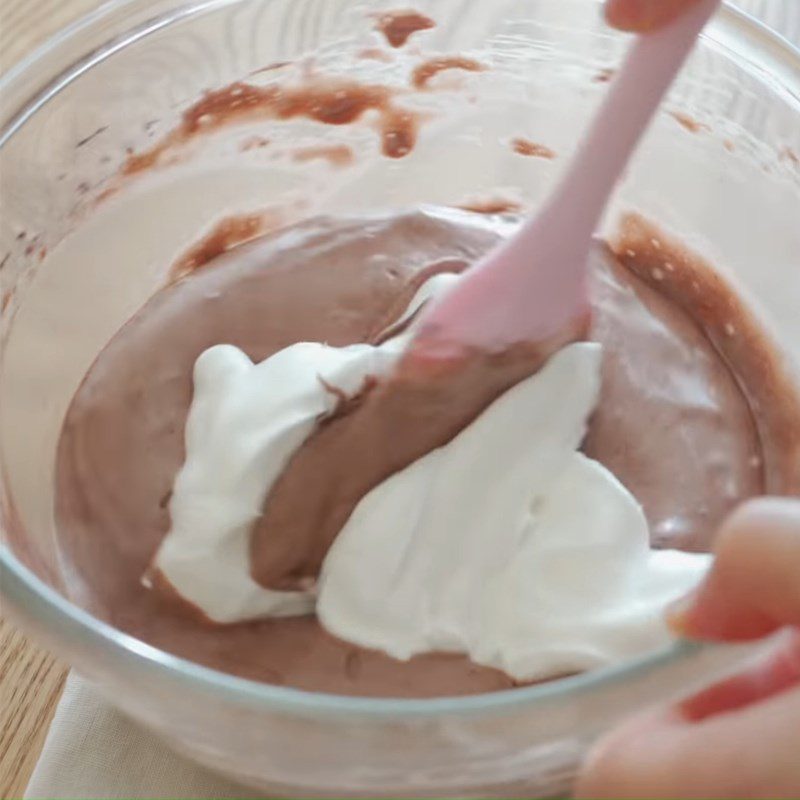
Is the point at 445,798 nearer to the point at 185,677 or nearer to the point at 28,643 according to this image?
the point at 185,677

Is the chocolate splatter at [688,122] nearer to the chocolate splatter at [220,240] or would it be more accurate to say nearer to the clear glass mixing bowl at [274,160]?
the clear glass mixing bowl at [274,160]

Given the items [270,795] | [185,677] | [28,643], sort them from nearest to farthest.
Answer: [185,677]
[270,795]
[28,643]

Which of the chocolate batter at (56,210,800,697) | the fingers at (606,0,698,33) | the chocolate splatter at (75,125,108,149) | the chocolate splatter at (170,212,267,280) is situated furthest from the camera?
the chocolate splatter at (170,212,267,280)

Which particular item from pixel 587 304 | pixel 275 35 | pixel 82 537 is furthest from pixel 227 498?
pixel 275 35

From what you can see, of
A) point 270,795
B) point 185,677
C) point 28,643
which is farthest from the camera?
point 28,643

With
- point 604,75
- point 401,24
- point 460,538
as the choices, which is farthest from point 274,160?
point 460,538

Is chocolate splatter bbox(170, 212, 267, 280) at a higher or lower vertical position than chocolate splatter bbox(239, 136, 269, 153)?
lower

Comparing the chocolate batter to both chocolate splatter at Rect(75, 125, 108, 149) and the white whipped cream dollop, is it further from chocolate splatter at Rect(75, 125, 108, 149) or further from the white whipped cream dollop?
chocolate splatter at Rect(75, 125, 108, 149)

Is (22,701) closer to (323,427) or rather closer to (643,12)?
(323,427)

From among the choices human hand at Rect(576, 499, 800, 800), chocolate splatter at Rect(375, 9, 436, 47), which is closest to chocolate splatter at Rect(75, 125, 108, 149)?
chocolate splatter at Rect(375, 9, 436, 47)
